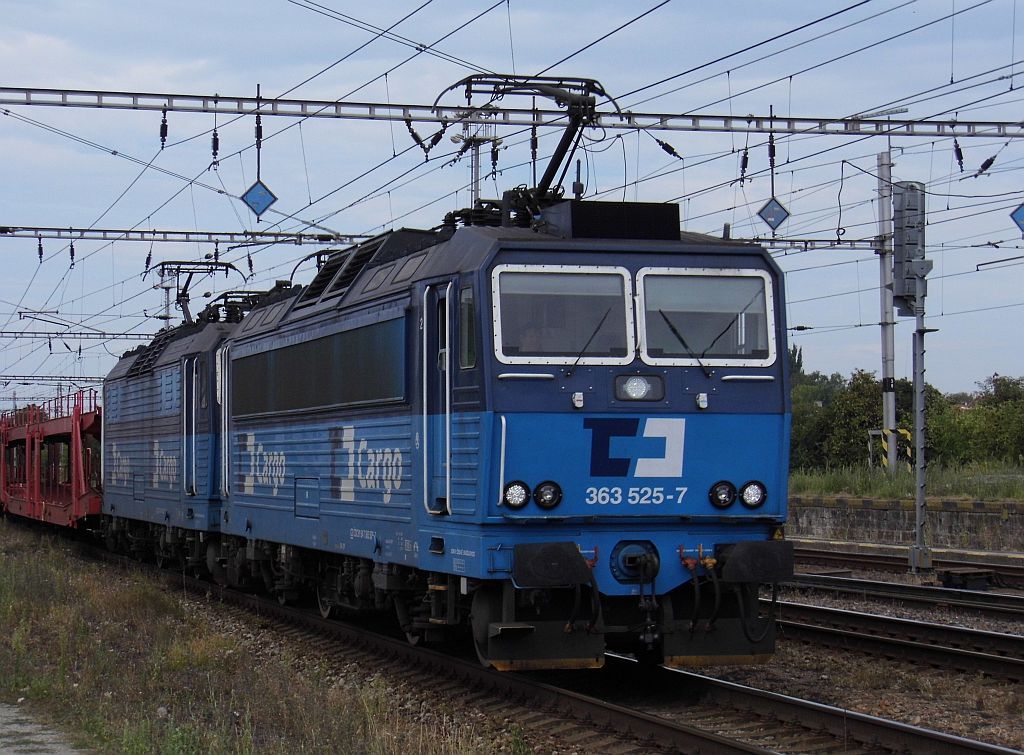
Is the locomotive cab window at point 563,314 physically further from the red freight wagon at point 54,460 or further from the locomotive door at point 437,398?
the red freight wagon at point 54,460

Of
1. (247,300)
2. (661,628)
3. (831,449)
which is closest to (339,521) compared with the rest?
(661,628)

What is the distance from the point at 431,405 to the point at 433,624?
6.79 ft

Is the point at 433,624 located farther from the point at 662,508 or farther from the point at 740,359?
the point at 740,359

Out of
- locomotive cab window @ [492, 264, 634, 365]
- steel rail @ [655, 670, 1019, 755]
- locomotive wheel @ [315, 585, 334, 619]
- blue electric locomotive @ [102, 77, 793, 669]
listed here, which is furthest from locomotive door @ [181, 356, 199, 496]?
steel rail @ [655, 670, 1019, 755]

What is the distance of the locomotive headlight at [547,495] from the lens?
933cm

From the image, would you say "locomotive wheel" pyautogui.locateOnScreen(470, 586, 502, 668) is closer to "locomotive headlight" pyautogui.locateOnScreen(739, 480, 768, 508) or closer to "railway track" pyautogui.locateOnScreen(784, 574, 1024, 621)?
"locomotive headlight" pyautogui.locateOnScreen(739, 480, 768, 508)

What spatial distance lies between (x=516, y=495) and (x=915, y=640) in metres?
5.20

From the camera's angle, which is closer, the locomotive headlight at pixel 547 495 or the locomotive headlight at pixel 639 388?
the locomotive headlight at pixel 547 495

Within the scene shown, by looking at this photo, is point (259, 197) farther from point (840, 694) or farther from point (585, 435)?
point (840, 694)

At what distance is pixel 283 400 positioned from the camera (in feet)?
46.3

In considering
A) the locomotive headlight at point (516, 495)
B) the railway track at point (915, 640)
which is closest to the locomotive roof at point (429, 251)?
the locomotive headlight at point (516, 495)

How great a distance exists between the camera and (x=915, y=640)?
12492 millimetres

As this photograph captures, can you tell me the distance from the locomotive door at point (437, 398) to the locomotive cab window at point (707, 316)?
1476mm

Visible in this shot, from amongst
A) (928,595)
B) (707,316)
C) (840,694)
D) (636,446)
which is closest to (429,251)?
(707,316)
